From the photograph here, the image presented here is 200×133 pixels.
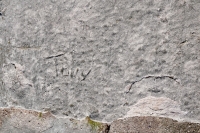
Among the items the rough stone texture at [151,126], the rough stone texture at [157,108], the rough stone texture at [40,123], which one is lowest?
the rough stone texture at [40,123]

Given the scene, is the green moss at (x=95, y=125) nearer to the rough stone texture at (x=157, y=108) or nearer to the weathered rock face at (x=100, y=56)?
the weathered rock face at (x=100, y=56)

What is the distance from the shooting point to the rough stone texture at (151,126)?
43.7 inches

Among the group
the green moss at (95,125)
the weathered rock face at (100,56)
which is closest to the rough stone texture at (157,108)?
the weathered rock face at (100,56)

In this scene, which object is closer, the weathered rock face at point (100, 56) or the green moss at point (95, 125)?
the weathered rock face at point (100, 56)

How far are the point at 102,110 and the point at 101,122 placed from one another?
2.4 inches

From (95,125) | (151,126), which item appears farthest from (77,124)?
(151,126)

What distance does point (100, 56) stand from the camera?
1098 mm

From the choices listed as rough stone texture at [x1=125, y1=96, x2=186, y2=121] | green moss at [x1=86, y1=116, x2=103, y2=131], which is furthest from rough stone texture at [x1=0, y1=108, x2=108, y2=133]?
rough stone texture at [x1=125, y1=96, x2=186, y2=121]

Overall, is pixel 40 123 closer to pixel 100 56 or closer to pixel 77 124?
pixel 77 124

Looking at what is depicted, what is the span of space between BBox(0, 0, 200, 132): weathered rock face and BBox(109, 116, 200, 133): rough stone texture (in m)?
0.05

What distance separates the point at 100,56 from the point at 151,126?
1.04 feet

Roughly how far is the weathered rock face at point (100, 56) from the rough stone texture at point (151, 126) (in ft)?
0.16

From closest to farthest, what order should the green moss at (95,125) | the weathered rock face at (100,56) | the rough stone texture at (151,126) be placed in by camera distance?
the weathered rock face at (100,56), the rough stone texture at (151,126), the green moss at (95,125)

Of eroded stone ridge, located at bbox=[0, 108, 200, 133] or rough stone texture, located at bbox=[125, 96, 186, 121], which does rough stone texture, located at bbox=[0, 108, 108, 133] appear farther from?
rough stone texture, located at bbox=[125, 96, 186, 121]
